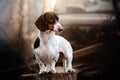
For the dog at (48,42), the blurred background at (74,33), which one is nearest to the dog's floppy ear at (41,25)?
the dog at (48,42)

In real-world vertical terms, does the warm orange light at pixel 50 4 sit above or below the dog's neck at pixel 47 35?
above

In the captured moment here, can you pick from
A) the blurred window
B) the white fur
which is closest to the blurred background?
the blurred window

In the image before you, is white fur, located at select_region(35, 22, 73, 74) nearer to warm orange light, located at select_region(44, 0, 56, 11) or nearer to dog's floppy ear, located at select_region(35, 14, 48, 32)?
dog's floppy ear, located at select_region(35, 14, 48, 32)

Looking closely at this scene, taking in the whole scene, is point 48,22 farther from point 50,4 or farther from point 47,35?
point 50,4

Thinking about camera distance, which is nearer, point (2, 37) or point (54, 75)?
point (54, 75)

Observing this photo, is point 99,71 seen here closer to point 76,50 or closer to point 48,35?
point 76,50

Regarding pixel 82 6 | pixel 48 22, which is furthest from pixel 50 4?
pixel 48 22

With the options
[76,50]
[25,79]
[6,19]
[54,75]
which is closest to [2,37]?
[6,19]

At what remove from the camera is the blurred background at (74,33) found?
2775 millimetres

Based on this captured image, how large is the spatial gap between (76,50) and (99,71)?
0.27 m

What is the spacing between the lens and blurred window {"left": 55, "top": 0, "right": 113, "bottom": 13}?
9.23 ft

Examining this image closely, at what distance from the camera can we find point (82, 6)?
283 cm

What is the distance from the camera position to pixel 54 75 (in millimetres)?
2115

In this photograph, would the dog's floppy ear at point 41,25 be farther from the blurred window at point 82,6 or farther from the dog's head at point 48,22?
the blurred window at point 82,6
